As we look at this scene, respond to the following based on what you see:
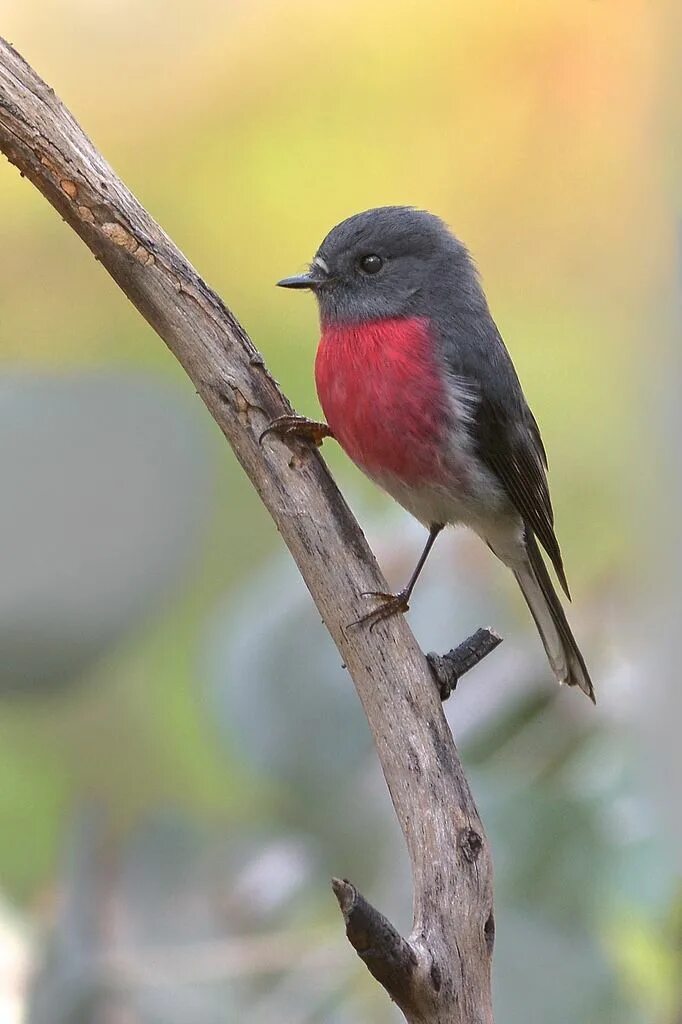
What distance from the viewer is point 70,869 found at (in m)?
1.91

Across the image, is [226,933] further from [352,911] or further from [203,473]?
[352,911]

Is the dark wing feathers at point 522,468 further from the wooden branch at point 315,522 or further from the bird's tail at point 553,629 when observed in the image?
the wooden branch at point 315,522

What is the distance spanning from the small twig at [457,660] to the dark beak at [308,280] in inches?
22.8

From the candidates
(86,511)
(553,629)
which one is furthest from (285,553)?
(553,629)

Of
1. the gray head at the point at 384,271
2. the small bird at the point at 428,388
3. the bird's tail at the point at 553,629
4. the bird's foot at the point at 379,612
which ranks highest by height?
the gray head at the point at 384,271

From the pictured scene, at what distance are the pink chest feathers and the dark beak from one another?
0.36ft

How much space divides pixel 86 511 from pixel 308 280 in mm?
714

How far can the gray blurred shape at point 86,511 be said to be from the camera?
1.94 meters

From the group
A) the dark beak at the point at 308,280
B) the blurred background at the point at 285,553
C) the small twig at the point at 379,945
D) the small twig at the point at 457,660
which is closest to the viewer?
the small twig at the point at 379,945

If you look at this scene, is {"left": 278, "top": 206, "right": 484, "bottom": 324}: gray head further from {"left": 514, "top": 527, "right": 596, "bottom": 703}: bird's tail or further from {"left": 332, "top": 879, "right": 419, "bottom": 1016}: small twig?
{"left": 332, "top": 879, "right": 419, "bottom": 1016}: small twig

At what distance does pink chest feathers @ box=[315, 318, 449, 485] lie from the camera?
4.52 ft

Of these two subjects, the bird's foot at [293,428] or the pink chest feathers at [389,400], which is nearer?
the bird's foot at [293,428]

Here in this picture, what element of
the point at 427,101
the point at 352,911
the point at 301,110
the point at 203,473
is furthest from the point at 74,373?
the point at 352,911

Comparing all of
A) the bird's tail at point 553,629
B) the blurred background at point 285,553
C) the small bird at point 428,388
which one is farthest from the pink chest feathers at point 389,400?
the blurred background at point 285,553
